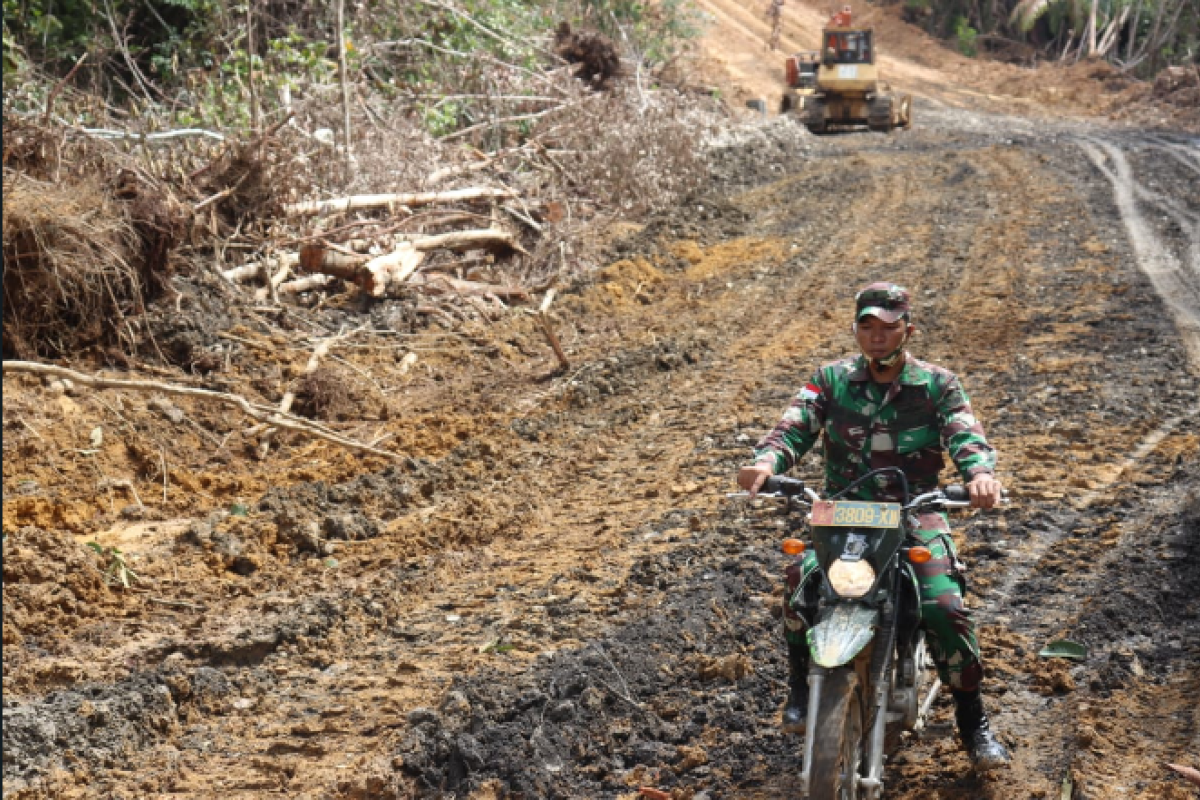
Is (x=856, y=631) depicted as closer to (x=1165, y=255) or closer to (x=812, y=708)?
(x=812, y=708)

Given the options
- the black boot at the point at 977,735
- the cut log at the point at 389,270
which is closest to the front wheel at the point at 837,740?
the black boot at the point at 977,735

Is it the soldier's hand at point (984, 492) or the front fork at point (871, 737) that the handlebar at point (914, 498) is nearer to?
the soldier's hand at point (984, 492)

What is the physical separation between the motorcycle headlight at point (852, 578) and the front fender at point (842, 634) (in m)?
0.06

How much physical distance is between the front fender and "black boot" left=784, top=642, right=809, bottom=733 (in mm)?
434

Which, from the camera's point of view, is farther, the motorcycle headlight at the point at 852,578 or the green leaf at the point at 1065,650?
the green leaf at the point at 1065,650

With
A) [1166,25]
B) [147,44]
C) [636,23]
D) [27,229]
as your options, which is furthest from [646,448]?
[1166,25]

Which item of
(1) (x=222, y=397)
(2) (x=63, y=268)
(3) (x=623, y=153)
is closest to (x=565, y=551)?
(1) (x=222, y=397)

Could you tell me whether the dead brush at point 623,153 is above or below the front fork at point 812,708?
below

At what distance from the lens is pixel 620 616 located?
615 cm

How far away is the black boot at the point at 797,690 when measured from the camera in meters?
4.39

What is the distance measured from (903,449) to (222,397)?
15.5ft

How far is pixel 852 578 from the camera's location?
400 cm

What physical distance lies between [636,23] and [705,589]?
22.6 meters

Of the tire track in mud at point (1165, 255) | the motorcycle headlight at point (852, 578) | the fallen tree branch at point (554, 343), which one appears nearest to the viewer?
the motorcycle headlight at point (852, 578)
